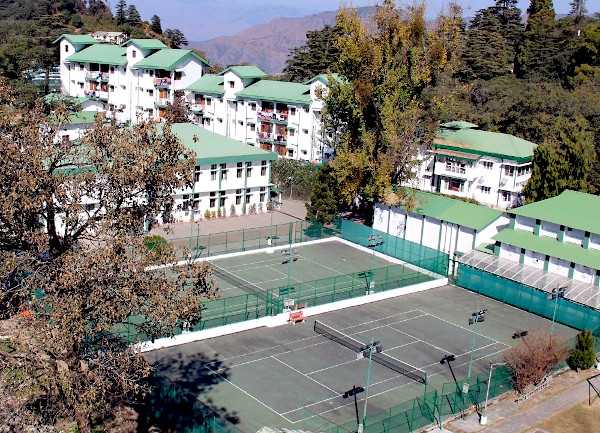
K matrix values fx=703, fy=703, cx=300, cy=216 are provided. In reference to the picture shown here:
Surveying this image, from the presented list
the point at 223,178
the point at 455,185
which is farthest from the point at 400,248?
the point at 455,185

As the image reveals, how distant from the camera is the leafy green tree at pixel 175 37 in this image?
384 ft

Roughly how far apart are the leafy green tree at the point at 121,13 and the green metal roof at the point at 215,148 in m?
68.4

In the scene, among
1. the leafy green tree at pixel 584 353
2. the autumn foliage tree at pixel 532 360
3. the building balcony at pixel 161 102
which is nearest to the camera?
the autumn foliage tree at pixel 532 360

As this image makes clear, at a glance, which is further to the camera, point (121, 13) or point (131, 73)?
point (121, 13)

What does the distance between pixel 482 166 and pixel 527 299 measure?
916 inches

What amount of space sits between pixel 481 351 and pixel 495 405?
5.28m

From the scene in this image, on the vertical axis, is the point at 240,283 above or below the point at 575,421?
above

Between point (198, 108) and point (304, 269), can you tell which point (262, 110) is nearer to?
point (198, 108)

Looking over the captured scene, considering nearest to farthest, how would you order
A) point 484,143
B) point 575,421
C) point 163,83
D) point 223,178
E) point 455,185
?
point 575,421, point 223,178, point 484,143, point 455,185, point 163,83

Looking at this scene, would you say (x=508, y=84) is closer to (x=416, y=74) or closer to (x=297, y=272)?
(x=416, y=74)

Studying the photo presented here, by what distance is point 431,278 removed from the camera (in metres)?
44.2

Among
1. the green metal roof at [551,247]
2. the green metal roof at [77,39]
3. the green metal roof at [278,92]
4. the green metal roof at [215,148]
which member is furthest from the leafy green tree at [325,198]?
the green metal roof at [77,39]

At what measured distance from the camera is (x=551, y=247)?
4184 cm

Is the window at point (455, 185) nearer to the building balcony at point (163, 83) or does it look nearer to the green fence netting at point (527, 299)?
the green fence netting at point (527, 299)
